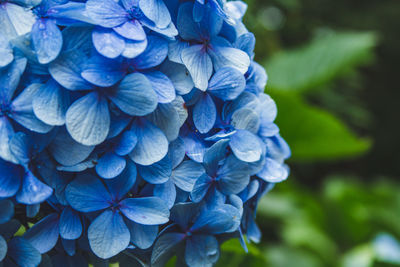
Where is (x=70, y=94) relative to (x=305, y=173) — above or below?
above

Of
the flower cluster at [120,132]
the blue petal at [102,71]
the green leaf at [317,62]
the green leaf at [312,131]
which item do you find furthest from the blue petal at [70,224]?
the green leaf at [317,62]

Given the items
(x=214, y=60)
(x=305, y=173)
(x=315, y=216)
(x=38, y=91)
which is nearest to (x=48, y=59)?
(x=38, y=91)

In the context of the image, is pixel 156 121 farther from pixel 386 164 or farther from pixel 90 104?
pixel 386 164

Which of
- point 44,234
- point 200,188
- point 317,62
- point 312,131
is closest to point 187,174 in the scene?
point 200,188

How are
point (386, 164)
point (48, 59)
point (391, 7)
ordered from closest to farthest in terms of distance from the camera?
point (48, 59), point (391, 7), point (386, 164)

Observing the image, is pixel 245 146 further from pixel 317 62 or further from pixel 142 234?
pixel 317 62
